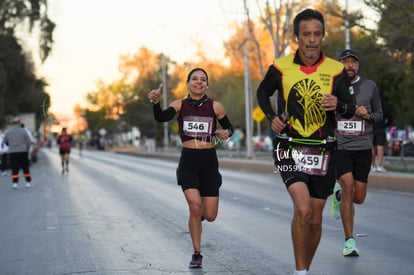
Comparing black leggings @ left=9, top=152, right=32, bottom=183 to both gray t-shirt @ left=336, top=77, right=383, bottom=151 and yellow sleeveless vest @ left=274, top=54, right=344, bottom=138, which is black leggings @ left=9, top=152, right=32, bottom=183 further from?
yellow sleeveless vest @ left=274, top=54, right=344, bottom=138

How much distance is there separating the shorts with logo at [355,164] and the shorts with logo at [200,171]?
136 centimetres

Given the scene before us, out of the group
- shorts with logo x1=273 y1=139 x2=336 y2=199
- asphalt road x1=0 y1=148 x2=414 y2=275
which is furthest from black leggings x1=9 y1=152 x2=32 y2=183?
shorts with logo x1=273 y1=139 x2=336 y2=199

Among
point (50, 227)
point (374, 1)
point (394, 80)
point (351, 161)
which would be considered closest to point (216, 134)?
point (351, 161)

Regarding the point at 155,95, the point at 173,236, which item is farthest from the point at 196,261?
the point at 173,236

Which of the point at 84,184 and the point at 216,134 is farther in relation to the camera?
the point at 84,184

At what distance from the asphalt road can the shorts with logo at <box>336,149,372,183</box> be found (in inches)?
32.2

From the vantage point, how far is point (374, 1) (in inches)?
941

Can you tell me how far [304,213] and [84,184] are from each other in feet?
53.2

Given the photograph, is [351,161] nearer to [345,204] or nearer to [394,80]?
[345,204]

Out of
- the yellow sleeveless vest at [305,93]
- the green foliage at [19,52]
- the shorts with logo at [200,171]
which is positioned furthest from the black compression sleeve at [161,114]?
the green foliage at [19,52]

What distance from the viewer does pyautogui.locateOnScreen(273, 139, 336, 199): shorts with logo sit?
234 inches

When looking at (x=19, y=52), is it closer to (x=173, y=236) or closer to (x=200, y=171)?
(x=173, y=236)

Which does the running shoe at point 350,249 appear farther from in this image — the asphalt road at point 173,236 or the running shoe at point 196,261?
the running shoe at point 196,261

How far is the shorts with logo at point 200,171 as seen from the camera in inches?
297
